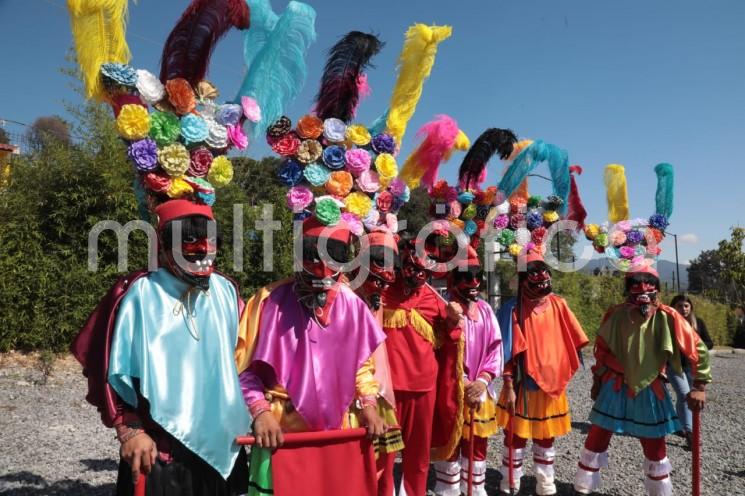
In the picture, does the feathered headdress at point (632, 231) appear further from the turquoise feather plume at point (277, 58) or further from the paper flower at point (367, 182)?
the turquoise feather plume at point (277, 58)

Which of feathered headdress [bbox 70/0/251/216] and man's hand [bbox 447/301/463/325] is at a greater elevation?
feathered headdress [bbox 70/0/251/216]

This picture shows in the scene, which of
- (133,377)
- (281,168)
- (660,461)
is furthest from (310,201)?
(660,461)

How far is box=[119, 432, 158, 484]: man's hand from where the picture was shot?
2447 mm

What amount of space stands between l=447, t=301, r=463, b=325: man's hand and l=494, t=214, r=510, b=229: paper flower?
1.21m

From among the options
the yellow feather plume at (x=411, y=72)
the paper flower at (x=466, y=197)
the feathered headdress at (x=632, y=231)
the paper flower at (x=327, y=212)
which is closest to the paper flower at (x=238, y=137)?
the paper flower at (x=327, y=212)

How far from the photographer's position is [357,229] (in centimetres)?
376

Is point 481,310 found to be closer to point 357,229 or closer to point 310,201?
point 357,229

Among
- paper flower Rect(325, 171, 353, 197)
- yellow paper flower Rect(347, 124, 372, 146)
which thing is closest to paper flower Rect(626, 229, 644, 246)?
yellow paper flower Rect(347, 124, 372, 146)

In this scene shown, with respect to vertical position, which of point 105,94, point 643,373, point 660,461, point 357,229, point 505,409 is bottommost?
point 660,461

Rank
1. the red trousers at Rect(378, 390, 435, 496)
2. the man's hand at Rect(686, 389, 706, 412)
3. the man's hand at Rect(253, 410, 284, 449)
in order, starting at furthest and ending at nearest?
the man's hand at Rect(686, 389, 706, 412), the red trousers at Rect(378, 390, 435, 496), the man's hand at Rect(253, 410, 284, 449)

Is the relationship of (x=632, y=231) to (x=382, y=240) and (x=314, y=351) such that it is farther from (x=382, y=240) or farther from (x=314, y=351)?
(x=314, y=351)

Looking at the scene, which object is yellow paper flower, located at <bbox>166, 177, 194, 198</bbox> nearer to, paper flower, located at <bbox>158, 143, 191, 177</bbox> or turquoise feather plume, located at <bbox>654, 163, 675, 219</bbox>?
paper flower, located at <bbox>158, 143, 191, 177</bbox>

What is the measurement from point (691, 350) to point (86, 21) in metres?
5.01

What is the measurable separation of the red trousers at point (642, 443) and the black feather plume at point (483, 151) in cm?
242
